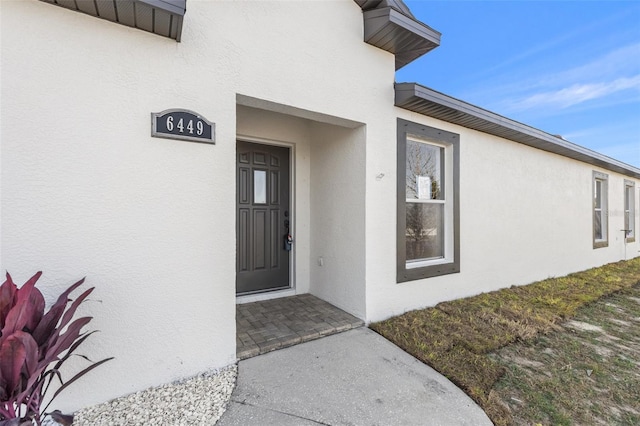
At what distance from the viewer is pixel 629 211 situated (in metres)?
9.23

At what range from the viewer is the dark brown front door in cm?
405

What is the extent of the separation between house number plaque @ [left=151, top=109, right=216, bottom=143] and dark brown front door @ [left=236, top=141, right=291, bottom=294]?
158 centimetres

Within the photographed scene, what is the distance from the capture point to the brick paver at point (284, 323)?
283cm

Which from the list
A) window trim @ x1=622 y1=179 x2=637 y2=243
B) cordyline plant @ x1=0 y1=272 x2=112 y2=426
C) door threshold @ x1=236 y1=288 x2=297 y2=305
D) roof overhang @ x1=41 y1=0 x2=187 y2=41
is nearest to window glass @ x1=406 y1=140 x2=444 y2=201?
door threshold @ x1=236 y1=288 x2=297 y2=305

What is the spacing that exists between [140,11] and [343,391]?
3.36 m

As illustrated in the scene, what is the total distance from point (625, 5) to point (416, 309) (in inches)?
338

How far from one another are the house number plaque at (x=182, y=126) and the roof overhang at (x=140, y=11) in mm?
654

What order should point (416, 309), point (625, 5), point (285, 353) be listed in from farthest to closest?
point (625, 5), point (416, 309), point (285, 353)

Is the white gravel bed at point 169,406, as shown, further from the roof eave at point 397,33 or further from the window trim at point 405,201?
the roof eave at point 397,33

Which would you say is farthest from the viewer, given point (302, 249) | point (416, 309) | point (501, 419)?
point (302, 249)

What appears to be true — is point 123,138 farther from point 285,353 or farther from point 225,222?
point 285,353

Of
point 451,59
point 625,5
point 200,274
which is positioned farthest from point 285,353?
point 451,59

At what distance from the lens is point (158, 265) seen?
2.24 meters

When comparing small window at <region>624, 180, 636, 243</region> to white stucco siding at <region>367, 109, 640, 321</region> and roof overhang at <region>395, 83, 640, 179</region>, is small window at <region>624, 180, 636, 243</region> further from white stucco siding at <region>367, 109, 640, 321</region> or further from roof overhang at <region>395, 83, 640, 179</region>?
roof overhang at <region>395, 83, 640, 179</region>
